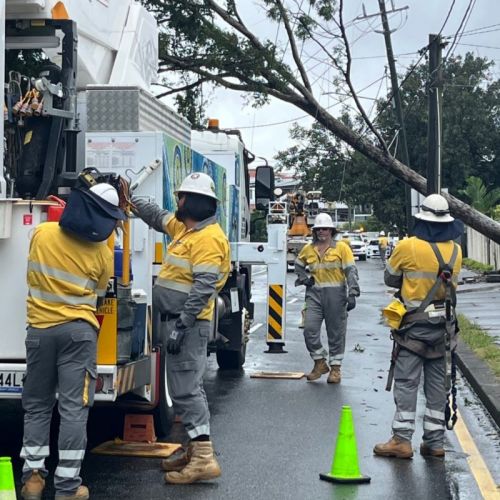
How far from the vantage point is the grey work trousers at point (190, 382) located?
7.31 meters

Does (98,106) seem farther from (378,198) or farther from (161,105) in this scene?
(378,198)

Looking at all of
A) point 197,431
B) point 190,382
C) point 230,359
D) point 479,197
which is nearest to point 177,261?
point 190,382

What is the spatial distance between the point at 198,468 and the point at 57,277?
1700 mm

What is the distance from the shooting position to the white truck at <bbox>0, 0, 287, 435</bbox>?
6828 mm

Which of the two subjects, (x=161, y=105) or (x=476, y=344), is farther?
(x=476, y=344)

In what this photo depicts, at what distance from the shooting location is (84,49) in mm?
9086

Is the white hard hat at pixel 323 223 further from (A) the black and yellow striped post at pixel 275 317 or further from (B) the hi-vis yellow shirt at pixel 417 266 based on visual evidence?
(B) the hi-vis yellow shirt at pixel 417 266

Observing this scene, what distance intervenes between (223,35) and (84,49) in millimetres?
9717

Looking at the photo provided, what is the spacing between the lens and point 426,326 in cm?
824

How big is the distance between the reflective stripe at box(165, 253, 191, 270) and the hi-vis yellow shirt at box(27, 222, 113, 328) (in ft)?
3.10

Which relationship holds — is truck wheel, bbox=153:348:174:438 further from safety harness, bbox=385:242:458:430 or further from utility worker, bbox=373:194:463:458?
safety harness, bbox=385:242:458:430

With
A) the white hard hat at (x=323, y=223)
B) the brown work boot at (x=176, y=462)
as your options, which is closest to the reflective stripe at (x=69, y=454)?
the brown work boot at (x=176, y=462)

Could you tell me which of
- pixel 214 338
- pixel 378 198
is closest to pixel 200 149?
pixel 214 338

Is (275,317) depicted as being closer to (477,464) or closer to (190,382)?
(477,464)
